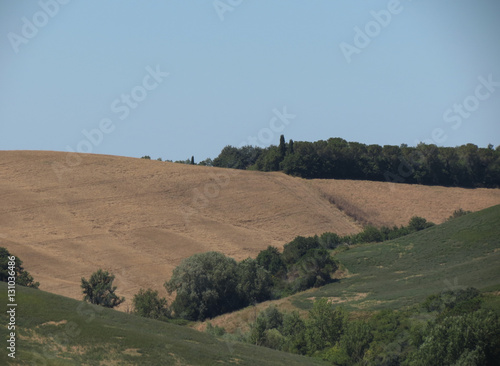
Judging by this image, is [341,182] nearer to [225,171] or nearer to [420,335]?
[225,171]

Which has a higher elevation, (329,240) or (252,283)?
(329,240)

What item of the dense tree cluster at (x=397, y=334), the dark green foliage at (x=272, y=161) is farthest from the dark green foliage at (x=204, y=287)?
A: the dark green foliage at (x=272, y=161)

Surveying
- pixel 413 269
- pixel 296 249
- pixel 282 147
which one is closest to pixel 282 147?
pixel 282 147

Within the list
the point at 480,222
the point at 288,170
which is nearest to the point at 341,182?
the point at 288,170

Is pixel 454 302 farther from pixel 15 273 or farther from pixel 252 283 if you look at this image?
pixel 15 273

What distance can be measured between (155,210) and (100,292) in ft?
116

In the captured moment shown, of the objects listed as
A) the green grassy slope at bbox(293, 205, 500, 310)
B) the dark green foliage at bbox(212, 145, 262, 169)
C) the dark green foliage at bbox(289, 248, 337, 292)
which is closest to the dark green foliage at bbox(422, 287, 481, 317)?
the green grassy slope at bbox(293, 205, 500, 310)

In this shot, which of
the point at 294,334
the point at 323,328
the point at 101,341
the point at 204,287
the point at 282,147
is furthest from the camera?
the point at 282,147

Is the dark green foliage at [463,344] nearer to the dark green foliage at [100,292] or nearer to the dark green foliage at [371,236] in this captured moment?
the dark green foliage at [100,292]

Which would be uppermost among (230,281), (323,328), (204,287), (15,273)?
(15,273)

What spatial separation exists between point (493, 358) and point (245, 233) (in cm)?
5224

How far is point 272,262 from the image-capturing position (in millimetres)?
77000

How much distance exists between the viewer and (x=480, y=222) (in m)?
76.0

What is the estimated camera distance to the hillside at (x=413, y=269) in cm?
5872
